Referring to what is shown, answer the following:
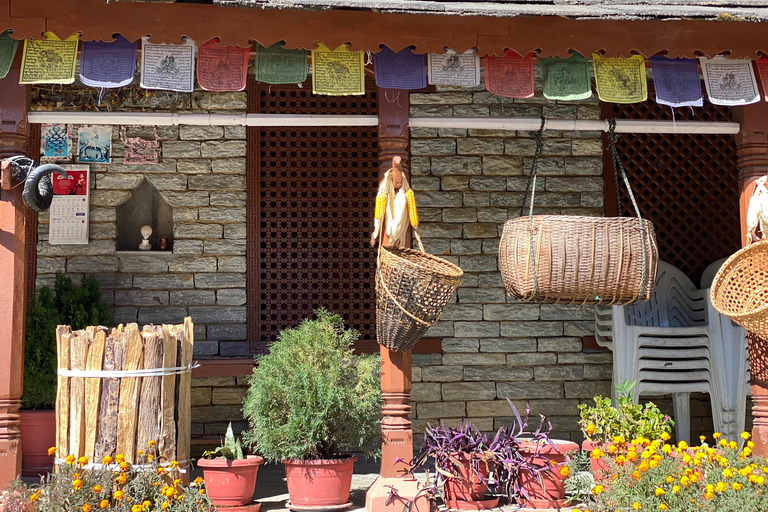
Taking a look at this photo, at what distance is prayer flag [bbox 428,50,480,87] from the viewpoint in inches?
220

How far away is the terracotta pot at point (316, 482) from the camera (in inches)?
204

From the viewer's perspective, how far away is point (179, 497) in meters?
4.72

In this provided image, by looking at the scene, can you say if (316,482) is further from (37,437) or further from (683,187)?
(683,187)

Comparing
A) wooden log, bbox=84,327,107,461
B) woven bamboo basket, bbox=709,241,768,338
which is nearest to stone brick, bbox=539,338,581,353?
woven bamboo basket, bbox=709,241,768,338

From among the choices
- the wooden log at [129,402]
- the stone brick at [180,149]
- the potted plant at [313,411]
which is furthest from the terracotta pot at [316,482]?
the stone brick at [180,149]

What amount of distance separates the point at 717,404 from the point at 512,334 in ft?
6.22

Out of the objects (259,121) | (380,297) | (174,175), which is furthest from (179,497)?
(174,175)

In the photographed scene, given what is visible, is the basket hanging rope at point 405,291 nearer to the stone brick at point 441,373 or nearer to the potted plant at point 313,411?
the potted plant at point 313,411

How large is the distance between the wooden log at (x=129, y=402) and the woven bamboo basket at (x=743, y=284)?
3806mm

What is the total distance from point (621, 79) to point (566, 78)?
396mm

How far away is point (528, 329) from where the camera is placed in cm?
779

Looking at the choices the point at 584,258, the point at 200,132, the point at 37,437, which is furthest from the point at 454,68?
the point at 37,437

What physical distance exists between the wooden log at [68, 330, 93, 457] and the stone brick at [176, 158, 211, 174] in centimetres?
300

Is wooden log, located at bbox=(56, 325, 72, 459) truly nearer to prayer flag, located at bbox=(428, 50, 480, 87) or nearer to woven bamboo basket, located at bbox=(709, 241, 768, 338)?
prayer flag, located at bbox=(428, 50, 480, 87)
